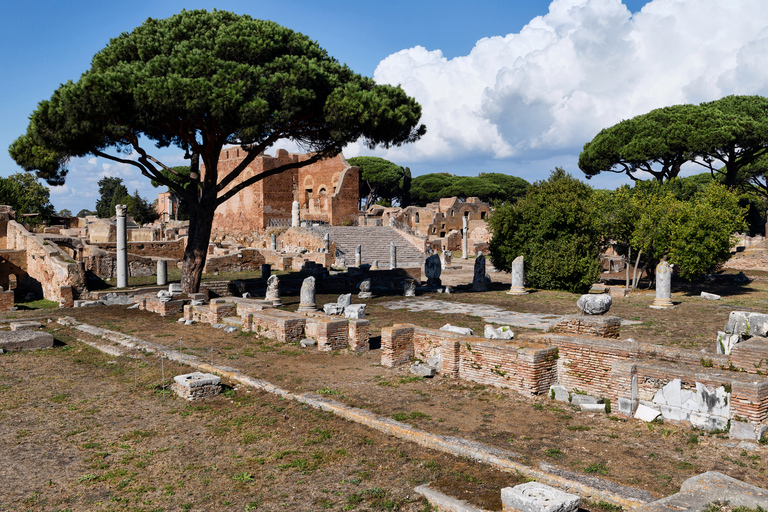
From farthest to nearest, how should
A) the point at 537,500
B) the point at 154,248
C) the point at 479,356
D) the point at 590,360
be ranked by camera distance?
the point at 154,248 → the point at 479,356 → the point at 590,360 → the point at 537,500

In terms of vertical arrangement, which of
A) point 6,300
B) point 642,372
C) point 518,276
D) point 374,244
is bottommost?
point 642,372

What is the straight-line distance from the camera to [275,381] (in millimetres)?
8953

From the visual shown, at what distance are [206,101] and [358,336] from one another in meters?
8.62

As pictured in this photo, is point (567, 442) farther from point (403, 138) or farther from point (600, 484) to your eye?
point (403, 138)

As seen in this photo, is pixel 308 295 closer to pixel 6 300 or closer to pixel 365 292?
pixel 365 292

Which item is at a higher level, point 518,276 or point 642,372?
point 518,276

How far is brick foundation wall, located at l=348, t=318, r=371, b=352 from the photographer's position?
11430 mm

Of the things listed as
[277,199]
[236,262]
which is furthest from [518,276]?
[277,199]

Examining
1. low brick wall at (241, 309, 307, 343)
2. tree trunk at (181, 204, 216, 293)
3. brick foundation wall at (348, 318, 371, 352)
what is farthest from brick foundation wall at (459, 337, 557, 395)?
tree trunk at (181, 204, 216, 293)

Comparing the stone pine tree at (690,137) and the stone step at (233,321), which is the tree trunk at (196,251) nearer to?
the stone step at (233,321)

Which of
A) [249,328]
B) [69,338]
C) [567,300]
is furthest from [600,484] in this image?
[567,300]

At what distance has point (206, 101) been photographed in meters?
15.9

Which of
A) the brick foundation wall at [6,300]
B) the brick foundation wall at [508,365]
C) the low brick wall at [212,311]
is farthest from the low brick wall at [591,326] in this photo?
the brick foundation wall at [6,300]

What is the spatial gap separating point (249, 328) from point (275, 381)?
508 cm
